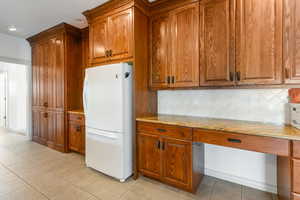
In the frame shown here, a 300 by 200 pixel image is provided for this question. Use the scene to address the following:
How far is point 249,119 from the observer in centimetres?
201

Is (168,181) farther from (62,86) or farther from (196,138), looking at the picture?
(62,86)

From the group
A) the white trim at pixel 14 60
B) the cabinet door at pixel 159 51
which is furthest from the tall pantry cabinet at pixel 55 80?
the cabinet door at pixel 159 51

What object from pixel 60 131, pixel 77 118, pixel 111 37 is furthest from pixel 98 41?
pixel 60 131

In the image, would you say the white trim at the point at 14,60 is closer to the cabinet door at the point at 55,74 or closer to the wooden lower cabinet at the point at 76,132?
the cabinet door at the point at 55,74

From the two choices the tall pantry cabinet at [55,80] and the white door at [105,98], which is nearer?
the white door at [105,98]

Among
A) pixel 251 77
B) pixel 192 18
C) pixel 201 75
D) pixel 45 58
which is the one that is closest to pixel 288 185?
pixel 251 77

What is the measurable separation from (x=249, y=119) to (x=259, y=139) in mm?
628

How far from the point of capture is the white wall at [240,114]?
6.19 ft

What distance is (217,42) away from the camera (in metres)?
1.91

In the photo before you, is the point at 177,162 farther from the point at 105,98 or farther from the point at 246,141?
the point at 105,98

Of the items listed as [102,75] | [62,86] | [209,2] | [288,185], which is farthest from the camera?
[62,86]

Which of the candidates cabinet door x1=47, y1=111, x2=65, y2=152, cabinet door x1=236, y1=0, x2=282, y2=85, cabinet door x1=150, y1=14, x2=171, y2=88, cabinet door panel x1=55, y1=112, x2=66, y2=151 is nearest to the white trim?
cabinet door x1=47, y1=111, x2=65, y2=152

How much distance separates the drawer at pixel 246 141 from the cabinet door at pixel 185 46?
2.27 feet

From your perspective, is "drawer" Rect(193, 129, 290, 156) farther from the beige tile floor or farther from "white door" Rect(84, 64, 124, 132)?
"white door" Rect(84, 64, 124, 132)
